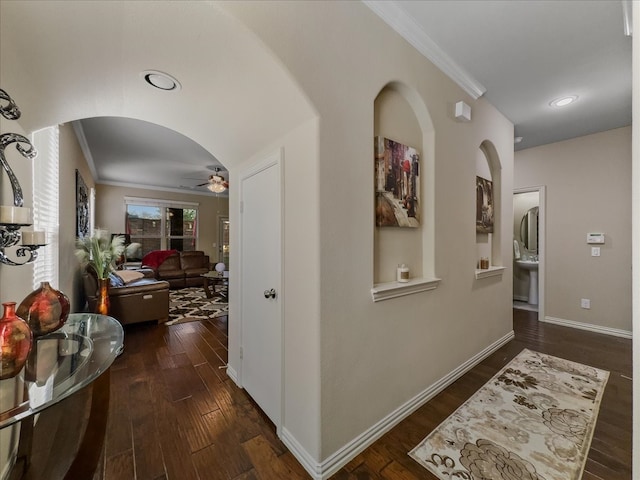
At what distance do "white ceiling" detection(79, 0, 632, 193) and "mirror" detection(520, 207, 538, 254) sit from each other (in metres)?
1.72

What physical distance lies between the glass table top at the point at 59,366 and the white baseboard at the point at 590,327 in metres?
5.42

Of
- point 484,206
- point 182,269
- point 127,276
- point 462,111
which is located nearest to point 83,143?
point 127,276

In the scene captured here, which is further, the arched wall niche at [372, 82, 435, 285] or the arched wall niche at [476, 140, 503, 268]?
the arched wall niche at [476, 140, 503, 268]

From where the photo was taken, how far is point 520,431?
1778 mm

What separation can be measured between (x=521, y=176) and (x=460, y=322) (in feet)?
11.1

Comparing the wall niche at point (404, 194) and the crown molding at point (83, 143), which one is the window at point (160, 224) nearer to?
the crown molding at point (83, 143)

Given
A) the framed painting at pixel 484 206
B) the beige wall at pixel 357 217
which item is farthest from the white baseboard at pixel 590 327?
the beige wall at pixel 357 217

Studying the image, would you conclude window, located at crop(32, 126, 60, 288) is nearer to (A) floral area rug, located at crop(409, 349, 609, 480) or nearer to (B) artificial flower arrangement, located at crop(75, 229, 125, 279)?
(B) artificial flower arrangement, located at crop(75, 229, 125, 279)

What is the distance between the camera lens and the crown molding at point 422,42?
1.72 meters

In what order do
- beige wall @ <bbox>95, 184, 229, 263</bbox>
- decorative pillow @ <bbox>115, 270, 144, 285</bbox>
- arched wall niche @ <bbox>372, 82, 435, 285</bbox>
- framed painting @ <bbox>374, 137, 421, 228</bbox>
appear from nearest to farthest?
1. framed painting @ <bbox>374, 137, 421, 228</bbox>
2. arched wall niche @ <bbox>372, 82, 435, 285</bbox>
3. decorative pillow @ <bbox>115, 270, 144, 285</bbox>
4. beige wall @ <bbox>95, 184, 229, 263</bbox>

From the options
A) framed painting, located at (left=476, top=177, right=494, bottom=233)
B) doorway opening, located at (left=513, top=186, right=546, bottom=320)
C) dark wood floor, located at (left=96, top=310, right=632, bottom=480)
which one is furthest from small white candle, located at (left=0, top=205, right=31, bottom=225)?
doorway opening, located at (left=513, top=186, right=546, bottom=320)

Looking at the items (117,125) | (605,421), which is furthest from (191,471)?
(117,125)

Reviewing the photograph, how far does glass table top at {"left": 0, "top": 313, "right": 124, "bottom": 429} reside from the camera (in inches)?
30.9

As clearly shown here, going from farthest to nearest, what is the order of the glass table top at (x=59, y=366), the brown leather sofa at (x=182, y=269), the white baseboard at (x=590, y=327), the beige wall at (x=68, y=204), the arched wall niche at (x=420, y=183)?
1. the brown leather sofa at (x=182, y=269)
2. the white baseboard at (x=590, y=327)
3. the beige wall at (x=68, y=204)
4. the arched wall niche at (x=420, y=183)
5. the glass table top at (x=59, y=366)
